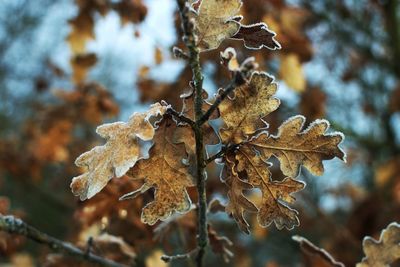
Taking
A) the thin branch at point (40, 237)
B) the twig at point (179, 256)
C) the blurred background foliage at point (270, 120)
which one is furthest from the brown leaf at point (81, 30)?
the twig at point (179, 256)

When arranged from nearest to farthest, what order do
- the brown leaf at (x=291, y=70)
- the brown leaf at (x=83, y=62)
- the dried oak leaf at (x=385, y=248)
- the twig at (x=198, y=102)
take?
the twig at (x=198, y=102) < the dried oak leaf at (x=385, y=248) < the brown leaf at (x=291, y=70) < the brown leaf at (x=83, y=62)

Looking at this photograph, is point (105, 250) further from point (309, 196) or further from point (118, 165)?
point (309, 196)

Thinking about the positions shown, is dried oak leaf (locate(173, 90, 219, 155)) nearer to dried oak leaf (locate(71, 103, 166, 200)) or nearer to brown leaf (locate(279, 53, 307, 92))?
dried oak leaf (locate(71, 103, 166, 200))

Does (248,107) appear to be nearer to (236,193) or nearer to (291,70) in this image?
(236,193)

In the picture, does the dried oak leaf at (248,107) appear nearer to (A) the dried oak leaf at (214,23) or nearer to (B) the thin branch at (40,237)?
(A) the dried oak leaf at (214,23)

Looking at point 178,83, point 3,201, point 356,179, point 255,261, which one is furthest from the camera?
point 255,261

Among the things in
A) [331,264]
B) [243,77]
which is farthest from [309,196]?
[243,77]
